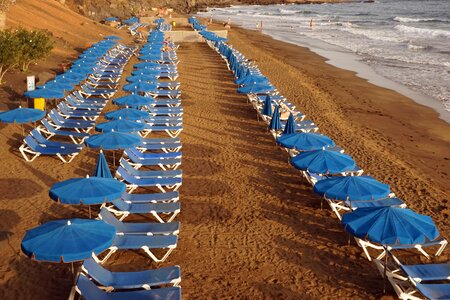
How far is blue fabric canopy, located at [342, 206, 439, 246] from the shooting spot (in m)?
6.53

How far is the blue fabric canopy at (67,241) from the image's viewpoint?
560cm

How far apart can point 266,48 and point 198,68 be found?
12.9 metres

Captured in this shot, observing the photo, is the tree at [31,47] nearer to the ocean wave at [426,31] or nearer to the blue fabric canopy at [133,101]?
the blue fabric canopy at [133,101]

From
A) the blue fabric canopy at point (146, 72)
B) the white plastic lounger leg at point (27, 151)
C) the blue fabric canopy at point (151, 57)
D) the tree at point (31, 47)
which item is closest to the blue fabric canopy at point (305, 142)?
the white plastic lounger leg at point (27, 151)

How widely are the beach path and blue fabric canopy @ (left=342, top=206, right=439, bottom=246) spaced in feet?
3.11

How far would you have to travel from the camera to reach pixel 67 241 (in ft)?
18.8

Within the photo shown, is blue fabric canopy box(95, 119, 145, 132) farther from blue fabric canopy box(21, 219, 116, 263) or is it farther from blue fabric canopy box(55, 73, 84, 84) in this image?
blue fabric canopy box(55, 73, 84, 84)

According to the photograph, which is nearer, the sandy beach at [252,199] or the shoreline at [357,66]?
the sandy beach at [252,199]

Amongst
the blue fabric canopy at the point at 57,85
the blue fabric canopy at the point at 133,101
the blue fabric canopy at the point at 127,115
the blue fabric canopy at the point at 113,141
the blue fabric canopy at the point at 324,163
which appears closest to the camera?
the blue fabric canopy at the point at 324,163

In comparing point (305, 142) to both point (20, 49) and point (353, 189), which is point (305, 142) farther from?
point (20, 49)

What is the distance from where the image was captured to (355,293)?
6.93 metres

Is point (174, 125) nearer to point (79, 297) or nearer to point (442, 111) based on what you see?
point (79, 297)

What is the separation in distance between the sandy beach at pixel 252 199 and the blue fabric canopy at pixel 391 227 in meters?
0.95

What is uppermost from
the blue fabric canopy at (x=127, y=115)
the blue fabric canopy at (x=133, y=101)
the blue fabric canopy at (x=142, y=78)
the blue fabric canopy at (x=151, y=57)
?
the blue fabric canopy at (x=151, y=57)
